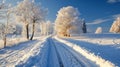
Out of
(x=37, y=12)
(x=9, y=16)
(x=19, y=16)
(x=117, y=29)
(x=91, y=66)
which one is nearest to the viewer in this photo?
(x=91, y=66)

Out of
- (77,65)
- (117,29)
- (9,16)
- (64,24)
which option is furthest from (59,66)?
(117,29)

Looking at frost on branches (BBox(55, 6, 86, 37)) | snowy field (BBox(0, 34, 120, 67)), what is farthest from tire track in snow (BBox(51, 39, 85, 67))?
frost on branches (BBox(55, 6, 86, 37))

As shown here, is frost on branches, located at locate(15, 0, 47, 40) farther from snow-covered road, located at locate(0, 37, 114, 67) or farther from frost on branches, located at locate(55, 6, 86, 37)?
snow-covered road, located at locate(0, 37, 114, 67)

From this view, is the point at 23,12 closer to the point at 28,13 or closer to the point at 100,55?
the point at 28,13

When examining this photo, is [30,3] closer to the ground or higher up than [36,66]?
higher up

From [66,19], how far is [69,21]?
1331 mm

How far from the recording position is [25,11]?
55.3 metres

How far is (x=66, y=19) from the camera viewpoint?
7100cm

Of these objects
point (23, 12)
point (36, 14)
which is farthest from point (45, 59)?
point (36, 14)

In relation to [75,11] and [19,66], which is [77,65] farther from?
[75,11]

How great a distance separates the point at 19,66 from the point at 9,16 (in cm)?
2589

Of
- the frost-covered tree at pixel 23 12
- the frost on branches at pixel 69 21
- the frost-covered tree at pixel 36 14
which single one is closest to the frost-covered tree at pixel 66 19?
the frost on branches at pixel 69 21

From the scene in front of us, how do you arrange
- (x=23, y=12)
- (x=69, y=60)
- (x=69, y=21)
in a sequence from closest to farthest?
(x=69, y=60) → (x=23, y=12) → (x=69, y=21)

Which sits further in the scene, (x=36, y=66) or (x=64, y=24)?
(x=64, y=24)
